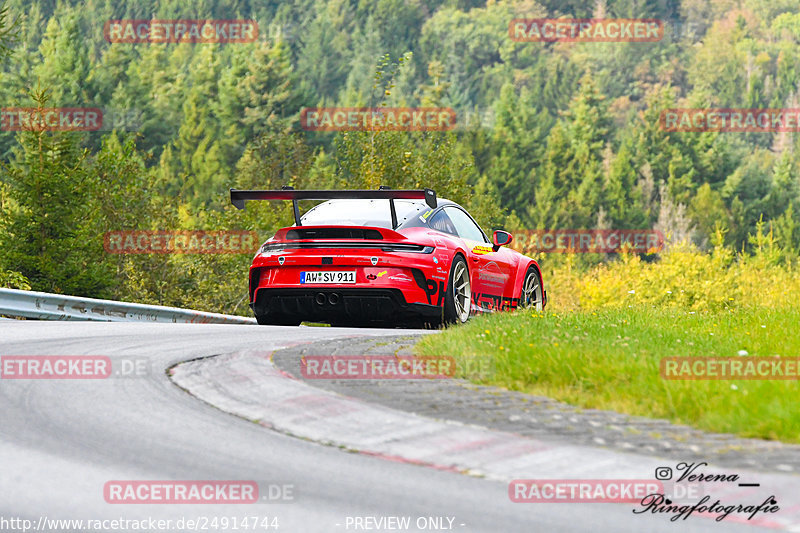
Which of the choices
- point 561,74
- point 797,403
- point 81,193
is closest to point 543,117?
point 561,74

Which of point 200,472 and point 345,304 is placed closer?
point 200,472

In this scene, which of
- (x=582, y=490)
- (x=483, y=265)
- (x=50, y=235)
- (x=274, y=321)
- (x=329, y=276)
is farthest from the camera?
(x=50, y=235)

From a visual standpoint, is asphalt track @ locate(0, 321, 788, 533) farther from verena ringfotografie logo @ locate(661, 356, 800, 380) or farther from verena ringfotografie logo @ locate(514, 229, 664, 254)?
verena ringfotografie logo @ locate(514, 229, 664, 254)

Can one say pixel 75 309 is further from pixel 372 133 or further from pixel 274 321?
pixel 372 133

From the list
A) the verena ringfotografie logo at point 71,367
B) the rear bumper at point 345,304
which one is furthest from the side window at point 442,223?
the verena ringfotografie logo at point 71,367

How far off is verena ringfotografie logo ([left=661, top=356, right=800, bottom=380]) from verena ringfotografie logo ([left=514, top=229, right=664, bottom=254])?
67859 millimetres

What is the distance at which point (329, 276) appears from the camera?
11727 millimetres

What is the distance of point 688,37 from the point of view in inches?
6964

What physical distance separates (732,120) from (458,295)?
113 m

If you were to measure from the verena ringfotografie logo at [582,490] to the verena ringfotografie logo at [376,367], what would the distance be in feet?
8.52

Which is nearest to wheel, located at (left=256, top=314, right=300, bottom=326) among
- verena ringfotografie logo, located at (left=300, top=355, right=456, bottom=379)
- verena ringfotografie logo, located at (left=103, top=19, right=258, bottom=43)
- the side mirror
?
the side mirror

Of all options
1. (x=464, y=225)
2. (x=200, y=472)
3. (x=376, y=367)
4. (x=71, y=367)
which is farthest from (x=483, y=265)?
(x=200, y=472)

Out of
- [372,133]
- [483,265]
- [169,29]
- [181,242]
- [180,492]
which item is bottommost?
[181,242]

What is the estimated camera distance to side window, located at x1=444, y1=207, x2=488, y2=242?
1309 centimetres
